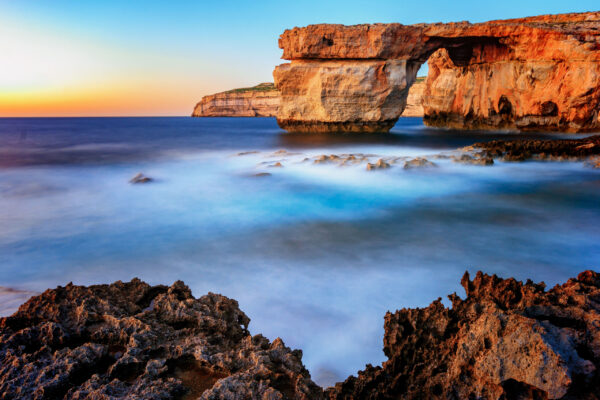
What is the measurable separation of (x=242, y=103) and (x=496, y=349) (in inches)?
2834

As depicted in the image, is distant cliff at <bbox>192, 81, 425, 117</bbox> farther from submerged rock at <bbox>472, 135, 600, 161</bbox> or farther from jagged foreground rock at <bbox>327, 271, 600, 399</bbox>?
jagged foreground rock at <bbox>327, 271, 600, 399</bbox>

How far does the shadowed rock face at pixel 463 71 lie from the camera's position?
1405 cm

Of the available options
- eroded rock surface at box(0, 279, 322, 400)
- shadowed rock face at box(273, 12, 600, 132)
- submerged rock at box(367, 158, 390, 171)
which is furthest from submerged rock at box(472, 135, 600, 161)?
eroded rock surface at box(0, 279, 322, 400)

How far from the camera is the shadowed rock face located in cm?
1405

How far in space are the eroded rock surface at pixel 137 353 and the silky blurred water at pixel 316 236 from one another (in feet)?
2.29

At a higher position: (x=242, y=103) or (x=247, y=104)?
(x=242, y=103)

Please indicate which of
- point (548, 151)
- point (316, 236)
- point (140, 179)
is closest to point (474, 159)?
point (548, 151)

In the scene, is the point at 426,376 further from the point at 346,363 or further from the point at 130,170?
the point at 130,170

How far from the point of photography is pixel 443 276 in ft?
10.7

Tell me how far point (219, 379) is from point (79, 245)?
3.56 meters

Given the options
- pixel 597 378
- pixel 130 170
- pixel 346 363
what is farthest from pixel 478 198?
pixel 130 170

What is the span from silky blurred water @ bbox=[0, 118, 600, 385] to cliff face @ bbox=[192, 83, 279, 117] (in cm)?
5881

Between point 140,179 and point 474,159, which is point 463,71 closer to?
point 474,159

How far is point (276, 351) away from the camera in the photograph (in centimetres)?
156
